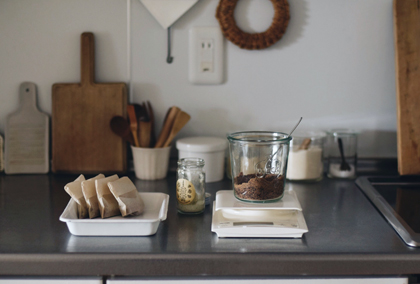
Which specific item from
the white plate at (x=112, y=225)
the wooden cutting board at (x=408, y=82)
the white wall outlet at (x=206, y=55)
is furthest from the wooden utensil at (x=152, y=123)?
the wooden cutting board at (x=408, y=82)

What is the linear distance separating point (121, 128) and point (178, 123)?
185 mm

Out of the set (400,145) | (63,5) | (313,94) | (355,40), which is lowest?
(400,145)

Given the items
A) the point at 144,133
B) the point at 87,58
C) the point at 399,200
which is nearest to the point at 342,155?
the point at 399,200

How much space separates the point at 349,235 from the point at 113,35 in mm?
978

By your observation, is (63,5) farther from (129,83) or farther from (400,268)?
(400,268)

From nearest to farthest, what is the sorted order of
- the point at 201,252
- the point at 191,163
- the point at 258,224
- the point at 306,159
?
the point at 201,252
the point at 258,224
the point at 191,163
the point at 306,159

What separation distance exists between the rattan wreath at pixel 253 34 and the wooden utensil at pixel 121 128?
0.44 meters

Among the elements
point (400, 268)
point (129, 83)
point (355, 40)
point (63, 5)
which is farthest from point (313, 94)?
point (63, 5)

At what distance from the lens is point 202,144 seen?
1.30 meters

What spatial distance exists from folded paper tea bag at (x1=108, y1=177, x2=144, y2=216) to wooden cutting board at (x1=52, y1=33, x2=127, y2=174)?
18.3 inches

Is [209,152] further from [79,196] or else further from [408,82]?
[408,82]

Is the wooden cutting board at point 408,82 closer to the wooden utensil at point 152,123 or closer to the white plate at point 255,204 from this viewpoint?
the white plate at point 255,204

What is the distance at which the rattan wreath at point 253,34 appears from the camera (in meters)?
1.34

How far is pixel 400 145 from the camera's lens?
4.33ft
